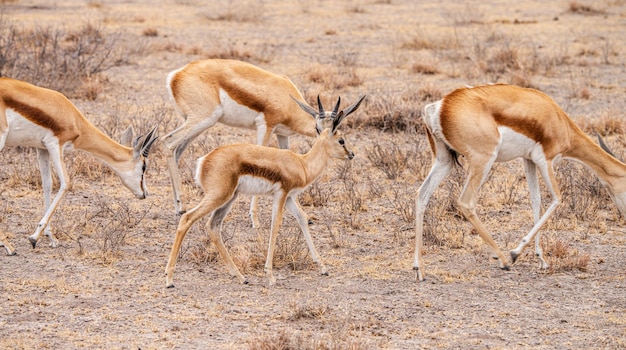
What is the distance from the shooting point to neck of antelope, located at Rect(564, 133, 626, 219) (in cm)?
728

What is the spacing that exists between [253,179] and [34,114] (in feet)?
6.62

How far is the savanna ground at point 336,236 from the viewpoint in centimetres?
588

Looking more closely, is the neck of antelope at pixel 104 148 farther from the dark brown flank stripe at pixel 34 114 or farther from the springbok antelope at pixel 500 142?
the springbok antelope at pixel 500 142

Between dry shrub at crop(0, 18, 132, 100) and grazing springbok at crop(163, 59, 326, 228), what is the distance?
4.48 m

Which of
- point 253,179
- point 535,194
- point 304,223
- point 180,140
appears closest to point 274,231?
point 304,223

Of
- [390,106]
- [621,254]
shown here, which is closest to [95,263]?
[621,254]

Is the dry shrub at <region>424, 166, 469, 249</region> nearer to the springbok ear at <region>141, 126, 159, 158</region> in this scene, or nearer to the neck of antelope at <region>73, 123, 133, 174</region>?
the springbok ear at <region>141, 126, 159, 158</region>

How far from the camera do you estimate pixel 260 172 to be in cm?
661

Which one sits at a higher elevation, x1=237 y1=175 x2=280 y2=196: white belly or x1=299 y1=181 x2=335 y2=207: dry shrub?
x1=237 y1=175 x2=280 y2=196: white belly

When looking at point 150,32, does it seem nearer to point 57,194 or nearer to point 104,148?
point 104,148

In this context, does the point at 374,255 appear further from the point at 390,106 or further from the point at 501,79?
the point at 501,79

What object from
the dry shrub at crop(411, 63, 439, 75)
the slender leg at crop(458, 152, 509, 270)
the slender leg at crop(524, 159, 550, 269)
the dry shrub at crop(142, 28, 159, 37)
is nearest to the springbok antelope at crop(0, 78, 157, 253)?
the slender leg at crop(458, 152, 509, 270)

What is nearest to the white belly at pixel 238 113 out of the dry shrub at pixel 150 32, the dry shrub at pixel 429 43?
the dry shrub at pixel 429 43

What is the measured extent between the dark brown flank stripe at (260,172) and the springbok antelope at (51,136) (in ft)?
5.30
